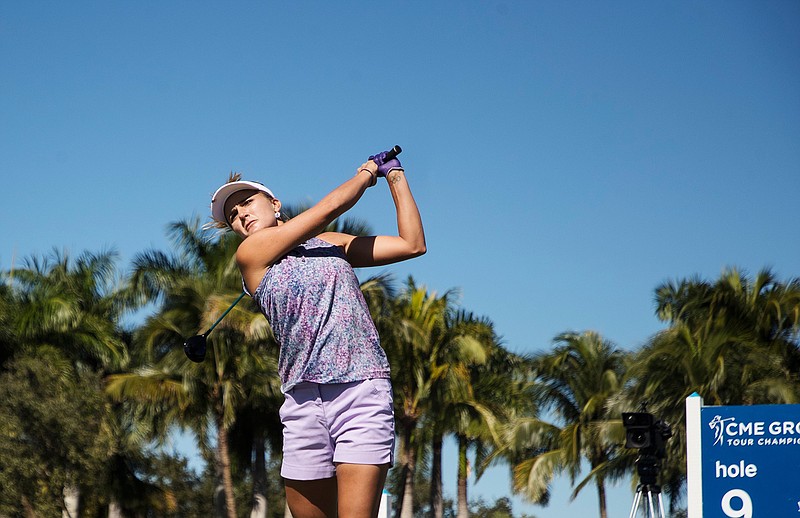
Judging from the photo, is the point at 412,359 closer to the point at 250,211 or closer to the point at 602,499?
the point at 602,499

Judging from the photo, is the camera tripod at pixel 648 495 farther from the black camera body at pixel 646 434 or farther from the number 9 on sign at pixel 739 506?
the number 9 on sign at pixel 739 506

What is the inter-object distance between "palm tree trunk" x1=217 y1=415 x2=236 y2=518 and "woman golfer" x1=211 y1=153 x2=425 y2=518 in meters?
20.8

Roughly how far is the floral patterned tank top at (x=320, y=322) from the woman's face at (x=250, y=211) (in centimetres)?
21

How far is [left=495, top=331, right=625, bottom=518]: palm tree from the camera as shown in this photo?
26891mm

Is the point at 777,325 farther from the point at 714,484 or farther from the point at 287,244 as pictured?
the point at 287,244

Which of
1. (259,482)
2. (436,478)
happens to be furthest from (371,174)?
(436,478)

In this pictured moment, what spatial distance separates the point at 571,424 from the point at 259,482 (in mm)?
8468

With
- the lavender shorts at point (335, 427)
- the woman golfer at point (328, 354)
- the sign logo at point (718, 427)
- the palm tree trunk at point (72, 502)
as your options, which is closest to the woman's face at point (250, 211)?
the woman golfer at point (328, 354)

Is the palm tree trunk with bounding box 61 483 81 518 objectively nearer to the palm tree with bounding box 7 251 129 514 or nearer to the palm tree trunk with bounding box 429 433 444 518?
the palm tree with bounding box 7 251 129 514

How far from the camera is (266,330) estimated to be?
22391 millimetres

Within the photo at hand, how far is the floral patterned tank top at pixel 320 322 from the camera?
307 cm

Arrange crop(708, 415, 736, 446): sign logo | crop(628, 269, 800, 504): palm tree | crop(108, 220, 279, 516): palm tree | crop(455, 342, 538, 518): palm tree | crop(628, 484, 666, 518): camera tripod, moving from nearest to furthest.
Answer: crop(628, 484, 666, 518): camera tripod → crop(708, 415, 736, 446): sign logo → crop(628, 269, 800, 504): palm tree → crop(108, 220, 279, 516): palm tree → crop(455, 342, 538, 518): palm tree

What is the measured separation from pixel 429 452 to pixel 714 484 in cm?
1836

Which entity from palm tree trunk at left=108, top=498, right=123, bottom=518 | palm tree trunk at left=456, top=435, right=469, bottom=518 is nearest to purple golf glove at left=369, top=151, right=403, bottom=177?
palm tree trunk at left=108, top=498, right=123, bottom=518
